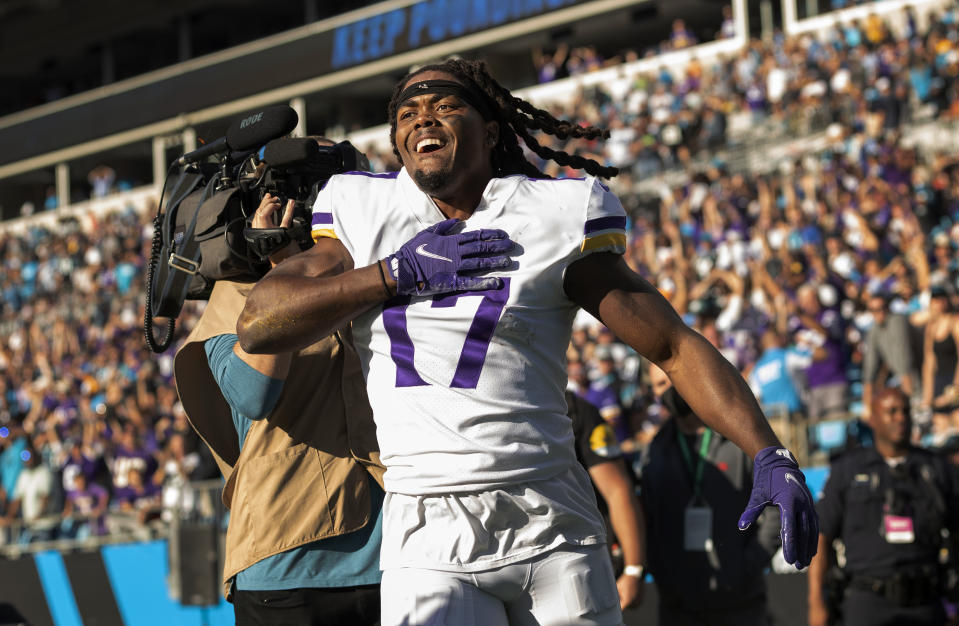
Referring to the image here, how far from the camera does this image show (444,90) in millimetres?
2959

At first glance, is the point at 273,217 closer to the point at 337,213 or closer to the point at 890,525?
the point at 337,213

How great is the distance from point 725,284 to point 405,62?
16611 millimetres

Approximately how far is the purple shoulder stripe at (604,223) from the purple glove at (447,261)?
186mm

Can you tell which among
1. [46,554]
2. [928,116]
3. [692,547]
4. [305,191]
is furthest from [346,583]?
[928,116]

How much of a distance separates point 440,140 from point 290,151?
0.63 meters

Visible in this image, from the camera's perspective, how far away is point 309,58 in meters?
29.1

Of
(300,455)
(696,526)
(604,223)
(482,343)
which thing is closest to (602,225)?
(604,223)

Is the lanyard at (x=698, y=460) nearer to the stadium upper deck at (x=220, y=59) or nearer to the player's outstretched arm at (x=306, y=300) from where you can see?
the player's outstretched arm at (x=306, y=300)

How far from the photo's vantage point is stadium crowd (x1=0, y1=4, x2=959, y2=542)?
9.77 meters

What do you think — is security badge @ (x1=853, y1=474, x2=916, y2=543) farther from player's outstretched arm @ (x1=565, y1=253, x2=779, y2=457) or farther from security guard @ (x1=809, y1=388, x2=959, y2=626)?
player's outstretched arm @ (x1=565, y1=253, x2=779, y2=457)

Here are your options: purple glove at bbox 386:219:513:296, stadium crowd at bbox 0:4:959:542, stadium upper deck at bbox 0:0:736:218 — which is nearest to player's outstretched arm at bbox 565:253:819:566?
purple glove at bbox 386:219:513:296

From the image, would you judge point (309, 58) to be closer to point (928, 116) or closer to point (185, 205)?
point (928, 116)

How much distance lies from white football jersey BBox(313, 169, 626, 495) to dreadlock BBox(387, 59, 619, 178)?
1.07 feet

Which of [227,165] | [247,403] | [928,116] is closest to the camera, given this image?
[247,403]
